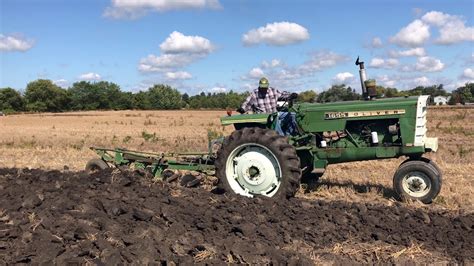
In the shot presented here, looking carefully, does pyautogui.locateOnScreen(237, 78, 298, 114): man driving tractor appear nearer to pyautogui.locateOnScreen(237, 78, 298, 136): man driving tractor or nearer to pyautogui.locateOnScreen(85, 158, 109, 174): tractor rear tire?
pyautogui.locateOnScreen(237, 78, 298, 136): man driving tractor

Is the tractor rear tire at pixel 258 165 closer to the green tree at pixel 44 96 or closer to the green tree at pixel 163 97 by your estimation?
the green tree at pixel 44 96

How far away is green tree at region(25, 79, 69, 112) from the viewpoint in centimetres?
8225

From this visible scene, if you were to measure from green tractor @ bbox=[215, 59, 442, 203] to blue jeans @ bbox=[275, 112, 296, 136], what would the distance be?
1.7 inches

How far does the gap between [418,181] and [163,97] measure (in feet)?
300

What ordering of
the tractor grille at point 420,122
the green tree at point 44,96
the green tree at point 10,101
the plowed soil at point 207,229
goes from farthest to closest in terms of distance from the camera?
1. the green tree at point 44,96
2. the green tree at point 10,101
3. the tractor grille at point 420,122
4. the plowed soil at point 207,229

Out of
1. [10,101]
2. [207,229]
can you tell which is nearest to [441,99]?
[10,101]

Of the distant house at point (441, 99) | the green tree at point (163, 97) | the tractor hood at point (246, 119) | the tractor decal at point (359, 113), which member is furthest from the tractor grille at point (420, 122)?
the green tree at point (163, 97)

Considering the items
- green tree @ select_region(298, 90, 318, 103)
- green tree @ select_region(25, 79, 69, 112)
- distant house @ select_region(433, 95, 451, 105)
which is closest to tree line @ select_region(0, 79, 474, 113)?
green tree @ select_region(25, 79, 69, 112)

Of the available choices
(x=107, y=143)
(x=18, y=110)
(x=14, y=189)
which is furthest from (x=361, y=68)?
(x=18, y=110)

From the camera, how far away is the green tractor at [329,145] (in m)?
7.01

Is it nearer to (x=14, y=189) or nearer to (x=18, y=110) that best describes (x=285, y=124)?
(x=14, y=189)

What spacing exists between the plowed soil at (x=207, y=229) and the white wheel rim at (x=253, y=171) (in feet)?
1.39

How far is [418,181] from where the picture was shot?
703 centimetres

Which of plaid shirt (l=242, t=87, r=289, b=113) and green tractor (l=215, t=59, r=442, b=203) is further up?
plaid shirt (l=242, t=87, r=289, b=113)
